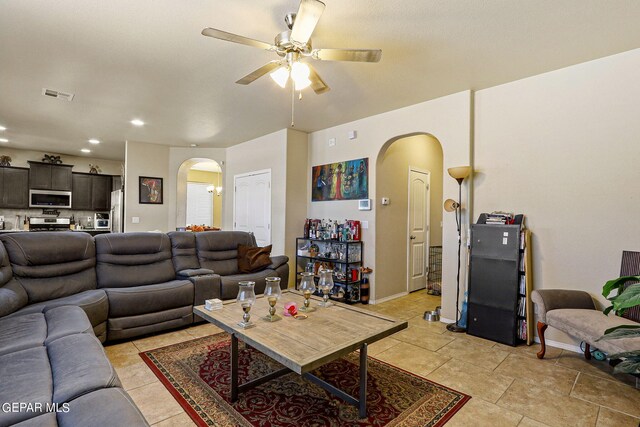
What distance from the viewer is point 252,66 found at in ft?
10.3

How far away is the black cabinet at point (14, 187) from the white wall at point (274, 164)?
15.8 ft

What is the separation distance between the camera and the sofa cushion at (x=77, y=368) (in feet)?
4.32

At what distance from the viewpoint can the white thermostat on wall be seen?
4.59 m

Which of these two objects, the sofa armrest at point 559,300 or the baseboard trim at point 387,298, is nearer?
the sofa armrest at point 559,300

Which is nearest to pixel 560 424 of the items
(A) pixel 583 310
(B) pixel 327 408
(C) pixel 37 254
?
(A) pixel 583 310

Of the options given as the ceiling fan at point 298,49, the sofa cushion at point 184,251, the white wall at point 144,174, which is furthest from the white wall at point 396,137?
the white wall at point 144,174

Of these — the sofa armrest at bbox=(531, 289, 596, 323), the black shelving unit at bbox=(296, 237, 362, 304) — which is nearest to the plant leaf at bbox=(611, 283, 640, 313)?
the sofa armrest at bbox=(531, 289, 596, 323)

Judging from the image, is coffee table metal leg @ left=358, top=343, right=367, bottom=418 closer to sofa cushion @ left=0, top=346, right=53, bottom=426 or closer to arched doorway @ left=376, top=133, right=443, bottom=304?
sofa cushion @ left=0, top=346, right=53, bottom=426

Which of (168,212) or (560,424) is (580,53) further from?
(168,212)

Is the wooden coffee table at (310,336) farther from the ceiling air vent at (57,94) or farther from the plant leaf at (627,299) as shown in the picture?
the ceiling air vent at (57,94)

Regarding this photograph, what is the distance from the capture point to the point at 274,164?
18.3ft

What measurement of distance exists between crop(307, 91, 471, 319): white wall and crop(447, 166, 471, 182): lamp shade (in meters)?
0.18

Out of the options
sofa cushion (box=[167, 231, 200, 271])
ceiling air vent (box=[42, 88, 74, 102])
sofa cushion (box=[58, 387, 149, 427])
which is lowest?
sofa cushion (box=[58, 387, 149, 427])

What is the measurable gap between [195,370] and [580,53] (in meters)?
4.32
